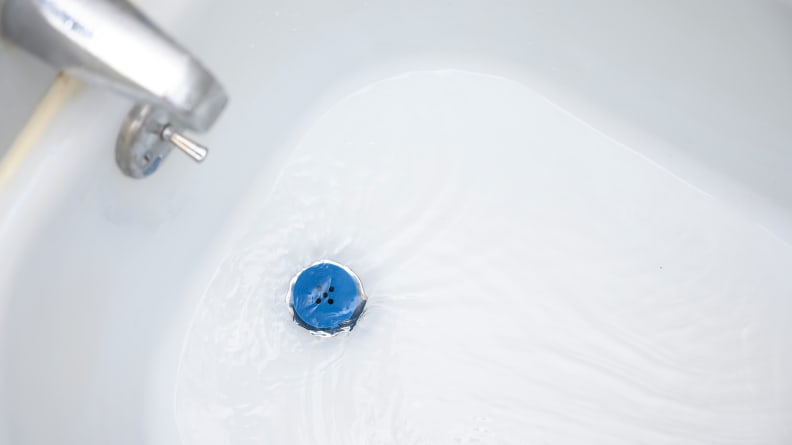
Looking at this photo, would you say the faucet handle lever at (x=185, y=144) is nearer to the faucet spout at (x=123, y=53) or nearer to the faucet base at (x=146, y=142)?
the faucet base at (x=146, y=142)

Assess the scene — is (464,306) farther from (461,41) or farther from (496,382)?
(461,41)

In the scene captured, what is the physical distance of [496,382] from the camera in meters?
0.93

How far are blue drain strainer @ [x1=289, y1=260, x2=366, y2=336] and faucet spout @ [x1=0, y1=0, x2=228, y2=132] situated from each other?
1.37 feet

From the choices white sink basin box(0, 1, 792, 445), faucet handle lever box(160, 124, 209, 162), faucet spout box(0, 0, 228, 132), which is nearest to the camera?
faucet spout box(0, 0, 228, 132)

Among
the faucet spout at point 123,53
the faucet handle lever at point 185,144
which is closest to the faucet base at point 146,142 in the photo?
the faucet handle lever at point 185,144

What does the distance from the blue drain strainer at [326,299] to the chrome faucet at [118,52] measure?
42 cm

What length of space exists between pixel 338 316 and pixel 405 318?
10cm

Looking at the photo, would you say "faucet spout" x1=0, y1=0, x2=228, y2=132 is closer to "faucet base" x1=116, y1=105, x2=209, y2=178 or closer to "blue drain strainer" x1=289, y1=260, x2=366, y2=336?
"faucet base" x1=116, y1=105, x2=209, y2=178

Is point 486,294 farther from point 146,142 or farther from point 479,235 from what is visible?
point 146,142

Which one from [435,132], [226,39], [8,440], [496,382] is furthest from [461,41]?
[8,440]

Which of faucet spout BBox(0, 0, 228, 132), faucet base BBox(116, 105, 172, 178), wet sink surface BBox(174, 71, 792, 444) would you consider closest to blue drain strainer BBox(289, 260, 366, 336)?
wet sink surface BBox(174, 71, 792, 444)

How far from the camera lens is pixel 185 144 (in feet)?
2.05

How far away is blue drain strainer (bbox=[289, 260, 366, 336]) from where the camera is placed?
0.89 m

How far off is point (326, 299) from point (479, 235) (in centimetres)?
24
